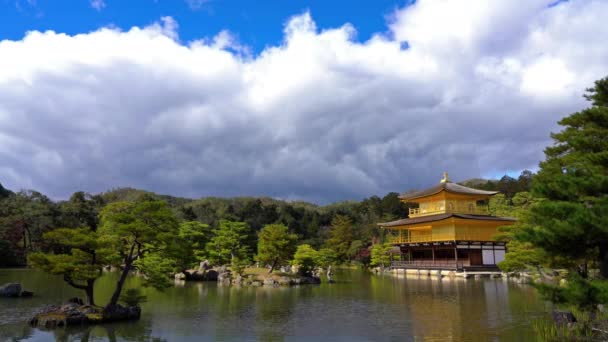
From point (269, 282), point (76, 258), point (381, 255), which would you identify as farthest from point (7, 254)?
point (76, 258)

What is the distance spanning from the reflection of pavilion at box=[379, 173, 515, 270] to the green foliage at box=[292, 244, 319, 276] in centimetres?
1107

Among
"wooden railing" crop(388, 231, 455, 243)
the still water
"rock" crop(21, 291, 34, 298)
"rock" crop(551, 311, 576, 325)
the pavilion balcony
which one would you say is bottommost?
the still water

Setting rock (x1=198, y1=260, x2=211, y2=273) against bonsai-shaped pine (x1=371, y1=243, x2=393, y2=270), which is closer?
rock (x1=198, y1=260, x2=211, y2=273)

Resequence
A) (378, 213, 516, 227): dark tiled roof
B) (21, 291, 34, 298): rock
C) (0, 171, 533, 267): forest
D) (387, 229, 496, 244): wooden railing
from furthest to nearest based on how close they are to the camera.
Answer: (0, 171, 533, 267): forest, (387, 229, 496, 244): wooden railing, (378, 213, 516, 227): dark tiled roof, (21, 291, 34, 298): rock

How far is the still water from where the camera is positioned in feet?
37.2

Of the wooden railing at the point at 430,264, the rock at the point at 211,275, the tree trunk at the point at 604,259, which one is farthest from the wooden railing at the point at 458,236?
the tree trunk at the point at 604,259

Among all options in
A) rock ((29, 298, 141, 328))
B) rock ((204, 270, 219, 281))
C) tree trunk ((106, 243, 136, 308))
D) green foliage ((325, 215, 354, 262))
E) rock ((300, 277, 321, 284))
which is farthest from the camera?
green foliage ((325, 215, 354, 262))

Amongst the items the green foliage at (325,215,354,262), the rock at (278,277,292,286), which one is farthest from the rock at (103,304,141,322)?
the green foliage at (325,215,354,262)

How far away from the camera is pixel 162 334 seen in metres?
11.7

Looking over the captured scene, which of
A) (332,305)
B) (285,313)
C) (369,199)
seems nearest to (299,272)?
(332,305)

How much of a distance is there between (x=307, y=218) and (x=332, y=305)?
159ft

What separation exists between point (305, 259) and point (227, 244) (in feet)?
23.7

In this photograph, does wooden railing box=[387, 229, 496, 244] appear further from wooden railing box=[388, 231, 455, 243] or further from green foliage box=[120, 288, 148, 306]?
green foliage box=[120, 288, 148, 306]

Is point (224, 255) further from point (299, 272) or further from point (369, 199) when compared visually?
point (369, 199)
